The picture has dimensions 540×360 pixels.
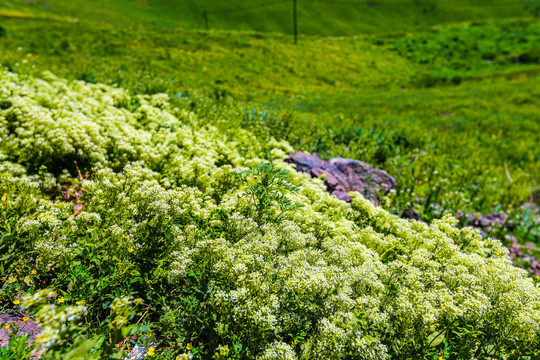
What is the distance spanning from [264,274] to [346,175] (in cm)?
616

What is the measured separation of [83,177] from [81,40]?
24875 millimetres

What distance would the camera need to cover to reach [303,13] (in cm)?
7944

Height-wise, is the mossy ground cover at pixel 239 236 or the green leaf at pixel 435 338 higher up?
the mossy ground cover at pixel 239 236

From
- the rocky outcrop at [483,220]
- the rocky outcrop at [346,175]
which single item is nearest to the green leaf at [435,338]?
the rocky outcrop at [346,175]

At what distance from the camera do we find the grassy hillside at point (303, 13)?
60.0 metres

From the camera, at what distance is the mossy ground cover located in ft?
12.3

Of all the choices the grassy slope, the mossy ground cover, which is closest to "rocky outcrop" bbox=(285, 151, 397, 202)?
the mossy ground cover

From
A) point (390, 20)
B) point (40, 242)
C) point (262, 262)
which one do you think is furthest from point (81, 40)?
point (390, 20)

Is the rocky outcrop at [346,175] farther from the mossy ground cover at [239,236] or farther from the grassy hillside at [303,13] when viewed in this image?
the grassy hillside at [303,13]

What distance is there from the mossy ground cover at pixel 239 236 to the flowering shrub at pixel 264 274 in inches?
1.2

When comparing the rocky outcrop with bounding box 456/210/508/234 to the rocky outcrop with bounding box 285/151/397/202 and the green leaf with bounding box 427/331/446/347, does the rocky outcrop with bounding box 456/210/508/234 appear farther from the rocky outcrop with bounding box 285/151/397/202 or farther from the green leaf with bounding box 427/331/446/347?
the green leaf with bounding box 427/331/446/347

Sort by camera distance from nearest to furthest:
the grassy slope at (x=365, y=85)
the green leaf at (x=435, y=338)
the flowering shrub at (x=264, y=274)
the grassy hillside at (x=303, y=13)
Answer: the flowering shrub at (x=264, y=274)
the green leaf at (x=435, y=338)
the grassy slope at (x=365, y=85)
the grassy hillside at (x=303, y=13)

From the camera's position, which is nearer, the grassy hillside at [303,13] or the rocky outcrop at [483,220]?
the rocky outcrop at [483,220]

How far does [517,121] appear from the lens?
66.3ft
